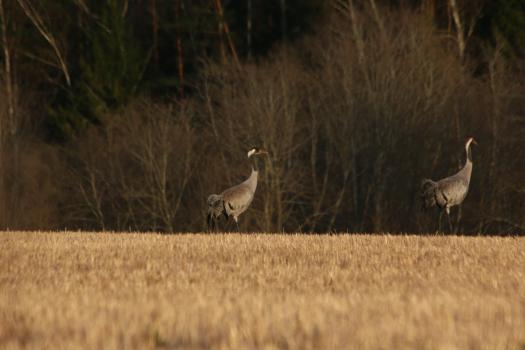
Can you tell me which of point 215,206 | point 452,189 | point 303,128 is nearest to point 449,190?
point 452,189

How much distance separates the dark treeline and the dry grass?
23652mm

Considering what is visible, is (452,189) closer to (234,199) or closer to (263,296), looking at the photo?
(234,199)

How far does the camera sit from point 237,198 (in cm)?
2306

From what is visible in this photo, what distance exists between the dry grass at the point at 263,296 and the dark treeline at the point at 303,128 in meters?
23.7

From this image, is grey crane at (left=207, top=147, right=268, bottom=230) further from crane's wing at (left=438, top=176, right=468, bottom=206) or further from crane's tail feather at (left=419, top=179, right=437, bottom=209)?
crane's wing at (left=438, top=176, right=468, bottom=206)

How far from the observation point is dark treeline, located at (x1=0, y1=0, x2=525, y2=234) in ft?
135

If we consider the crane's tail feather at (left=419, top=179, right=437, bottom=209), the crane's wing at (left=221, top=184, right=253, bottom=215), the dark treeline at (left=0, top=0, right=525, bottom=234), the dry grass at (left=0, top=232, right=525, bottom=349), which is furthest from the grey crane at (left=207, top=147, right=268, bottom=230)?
the dark treeline at (left=0, top=0, right=525, bottom=234)

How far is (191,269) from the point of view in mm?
12984

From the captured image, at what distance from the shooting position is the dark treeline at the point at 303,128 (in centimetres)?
4125

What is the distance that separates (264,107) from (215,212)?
2016 cm

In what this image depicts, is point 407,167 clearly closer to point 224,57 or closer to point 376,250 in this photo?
point 224,57

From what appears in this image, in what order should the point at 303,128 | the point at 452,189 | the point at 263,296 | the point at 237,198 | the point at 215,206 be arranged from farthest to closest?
the point at 303,128 < the point at 452,189 < the point at 215,206 < the point at 237,198 < the point at 263,296

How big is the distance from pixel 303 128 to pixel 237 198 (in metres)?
21.5

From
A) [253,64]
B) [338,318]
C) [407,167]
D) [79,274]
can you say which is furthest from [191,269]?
[253,64]
